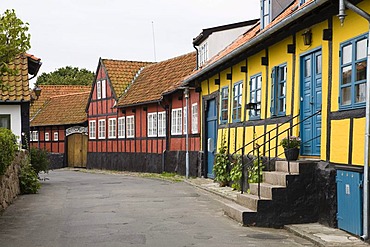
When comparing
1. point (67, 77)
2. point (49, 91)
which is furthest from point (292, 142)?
point (67, 77)

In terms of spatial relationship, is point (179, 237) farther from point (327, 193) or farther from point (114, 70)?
point (114, 70)

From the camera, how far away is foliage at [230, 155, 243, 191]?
16.8 m

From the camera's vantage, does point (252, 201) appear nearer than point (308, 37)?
Yes

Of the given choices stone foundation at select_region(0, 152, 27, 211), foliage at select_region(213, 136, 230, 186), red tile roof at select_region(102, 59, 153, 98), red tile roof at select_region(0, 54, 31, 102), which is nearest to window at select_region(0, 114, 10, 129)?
red tile roof at select_region(0, 54, 31, 102)

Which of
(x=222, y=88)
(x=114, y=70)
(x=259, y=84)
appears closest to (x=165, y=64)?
(x=114, y=70)

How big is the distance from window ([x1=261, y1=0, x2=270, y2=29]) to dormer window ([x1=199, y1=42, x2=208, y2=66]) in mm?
6777

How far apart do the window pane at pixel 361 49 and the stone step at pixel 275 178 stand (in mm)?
2637

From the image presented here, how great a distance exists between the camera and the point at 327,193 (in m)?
11.1

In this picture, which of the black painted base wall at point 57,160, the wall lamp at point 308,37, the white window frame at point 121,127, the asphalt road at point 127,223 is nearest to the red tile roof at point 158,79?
the white window frame at point 121,127

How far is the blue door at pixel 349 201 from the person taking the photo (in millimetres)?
9664

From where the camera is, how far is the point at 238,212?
11969mm

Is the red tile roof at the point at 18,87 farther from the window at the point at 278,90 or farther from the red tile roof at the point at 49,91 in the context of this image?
the red tile roof at the point at 49,91

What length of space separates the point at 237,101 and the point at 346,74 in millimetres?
8002

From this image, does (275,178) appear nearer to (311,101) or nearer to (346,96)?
(311,101)
